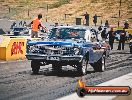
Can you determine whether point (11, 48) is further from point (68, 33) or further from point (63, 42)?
point (63, 42)

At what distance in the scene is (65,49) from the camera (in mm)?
12930

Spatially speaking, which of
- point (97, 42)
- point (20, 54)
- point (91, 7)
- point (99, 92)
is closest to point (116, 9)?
point (91, 7)

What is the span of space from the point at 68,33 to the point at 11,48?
630cm

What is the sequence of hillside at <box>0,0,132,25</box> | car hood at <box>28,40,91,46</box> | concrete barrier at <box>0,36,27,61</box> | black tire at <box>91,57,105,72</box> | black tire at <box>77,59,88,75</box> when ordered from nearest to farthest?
car hood at <box>28,40,91,46</box> → black tire at <box>77,59,88,75</box> → black tire at <box>91,57,105,72</box> → concrete barrier at <box>0,36,27,61</box> → hillside at <box>0,0,132,25</box>

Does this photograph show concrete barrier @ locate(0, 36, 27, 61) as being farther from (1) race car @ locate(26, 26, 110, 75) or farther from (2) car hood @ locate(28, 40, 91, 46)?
(2) car hood @ locate(28, 40, 91, 46)

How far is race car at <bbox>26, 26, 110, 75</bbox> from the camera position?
12.9 metres

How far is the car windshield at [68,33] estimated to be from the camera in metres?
13.9

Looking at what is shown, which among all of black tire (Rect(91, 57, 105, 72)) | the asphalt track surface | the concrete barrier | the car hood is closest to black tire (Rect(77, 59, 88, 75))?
the asphalt track surface

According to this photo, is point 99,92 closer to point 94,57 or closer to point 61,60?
point 61,60

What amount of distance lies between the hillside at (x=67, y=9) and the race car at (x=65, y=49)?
4926cm

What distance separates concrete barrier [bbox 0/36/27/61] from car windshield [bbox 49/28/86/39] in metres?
5.67

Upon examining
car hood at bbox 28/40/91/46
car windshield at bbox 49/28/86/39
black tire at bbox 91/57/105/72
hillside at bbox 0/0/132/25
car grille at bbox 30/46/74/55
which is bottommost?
black tire at bbox 91/57/105/72

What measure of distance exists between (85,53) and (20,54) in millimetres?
7978

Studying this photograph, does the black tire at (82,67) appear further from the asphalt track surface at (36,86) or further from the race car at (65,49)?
the asphalt track surface at (36,86)
